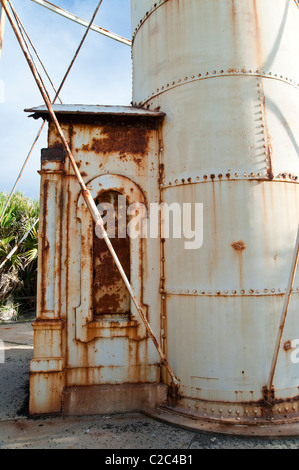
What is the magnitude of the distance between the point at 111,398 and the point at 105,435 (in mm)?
646

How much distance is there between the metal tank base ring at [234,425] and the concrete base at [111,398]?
344mm

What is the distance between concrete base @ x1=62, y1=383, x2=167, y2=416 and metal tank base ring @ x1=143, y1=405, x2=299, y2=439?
344 millimetres

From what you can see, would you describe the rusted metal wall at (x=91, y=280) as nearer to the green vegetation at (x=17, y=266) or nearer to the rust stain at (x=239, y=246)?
the rust stain at (x=239, y=246)

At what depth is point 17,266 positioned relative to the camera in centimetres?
1212

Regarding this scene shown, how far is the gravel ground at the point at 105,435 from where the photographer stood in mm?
3766

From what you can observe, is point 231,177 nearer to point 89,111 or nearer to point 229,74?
point 229,74

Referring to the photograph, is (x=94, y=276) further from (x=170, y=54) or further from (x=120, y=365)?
(x=170, y=54)

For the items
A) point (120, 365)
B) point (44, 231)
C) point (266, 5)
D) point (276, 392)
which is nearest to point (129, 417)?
point (120, 365)

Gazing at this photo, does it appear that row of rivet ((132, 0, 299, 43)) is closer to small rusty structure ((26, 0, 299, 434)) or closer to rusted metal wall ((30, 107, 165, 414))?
small rusty structure ((26, 0, 299, 434))

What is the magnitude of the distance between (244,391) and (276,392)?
1.46ft

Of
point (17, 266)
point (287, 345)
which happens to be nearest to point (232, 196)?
point (287, 345)

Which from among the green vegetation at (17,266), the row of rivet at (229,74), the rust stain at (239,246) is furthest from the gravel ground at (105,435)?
the green vegetation at (17,266)

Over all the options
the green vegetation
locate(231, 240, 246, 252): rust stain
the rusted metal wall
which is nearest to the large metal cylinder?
locate(231, 240, 246, 252): rust stain

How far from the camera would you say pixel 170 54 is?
5125 millimetres
